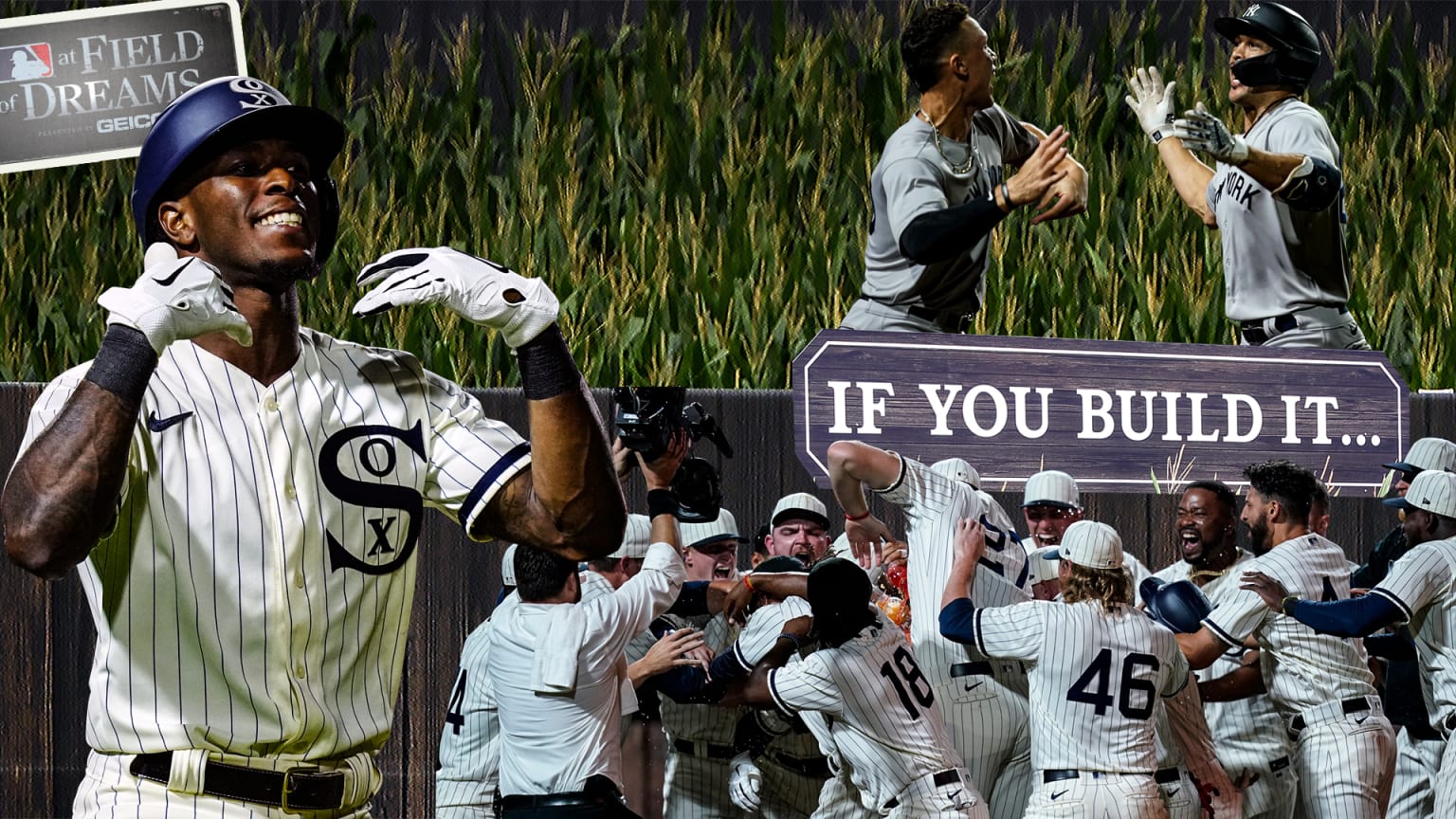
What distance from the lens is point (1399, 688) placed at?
7.56m

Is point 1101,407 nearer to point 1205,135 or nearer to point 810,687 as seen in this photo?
point 1205,135

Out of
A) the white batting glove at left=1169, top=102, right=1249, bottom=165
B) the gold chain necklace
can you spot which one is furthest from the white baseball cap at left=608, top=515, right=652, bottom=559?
the white batting glove at left=1169, top=102, right=1249, bottom=165

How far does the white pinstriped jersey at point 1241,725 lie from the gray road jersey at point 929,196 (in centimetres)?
153

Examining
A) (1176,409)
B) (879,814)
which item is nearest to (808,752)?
(879,814)

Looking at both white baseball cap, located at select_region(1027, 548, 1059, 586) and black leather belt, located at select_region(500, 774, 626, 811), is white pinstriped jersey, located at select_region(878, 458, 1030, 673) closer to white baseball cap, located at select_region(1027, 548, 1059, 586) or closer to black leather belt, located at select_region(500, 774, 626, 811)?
white baseball cap, located at select_region(1027, 548, 1059, 586)

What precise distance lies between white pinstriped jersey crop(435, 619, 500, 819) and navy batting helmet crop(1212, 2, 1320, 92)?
387 centimetres

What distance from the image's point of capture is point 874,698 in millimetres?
5684

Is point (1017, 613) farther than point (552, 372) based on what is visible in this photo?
Yes

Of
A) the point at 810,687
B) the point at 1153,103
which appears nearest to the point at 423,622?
the point at 810,687

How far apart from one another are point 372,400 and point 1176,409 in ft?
16.8

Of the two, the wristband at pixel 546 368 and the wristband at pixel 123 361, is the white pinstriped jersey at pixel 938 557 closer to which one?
the wristband at pixel 546 368

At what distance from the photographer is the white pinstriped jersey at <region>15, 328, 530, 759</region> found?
2.50 m

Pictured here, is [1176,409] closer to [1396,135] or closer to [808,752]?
[808,752]

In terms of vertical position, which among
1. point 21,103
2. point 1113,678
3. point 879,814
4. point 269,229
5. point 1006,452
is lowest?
point 879,814
